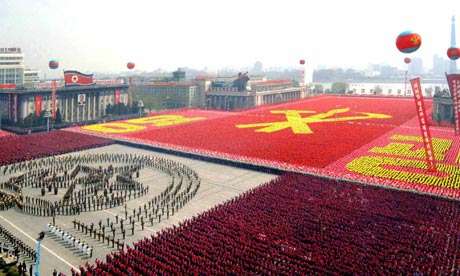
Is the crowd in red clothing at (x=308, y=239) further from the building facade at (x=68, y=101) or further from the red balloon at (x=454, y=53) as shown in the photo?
the building facade at (x=68, y=101)

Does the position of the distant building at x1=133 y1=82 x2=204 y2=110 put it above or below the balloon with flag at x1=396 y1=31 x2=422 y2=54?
below

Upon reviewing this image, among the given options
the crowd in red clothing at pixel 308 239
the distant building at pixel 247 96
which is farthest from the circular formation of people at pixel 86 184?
the distant building at pixel 247 96

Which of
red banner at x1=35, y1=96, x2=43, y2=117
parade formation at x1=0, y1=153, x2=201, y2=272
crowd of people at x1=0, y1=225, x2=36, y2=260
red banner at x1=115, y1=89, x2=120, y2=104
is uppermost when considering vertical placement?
red banner at x1=115, y1=89, x2=120, y2=104

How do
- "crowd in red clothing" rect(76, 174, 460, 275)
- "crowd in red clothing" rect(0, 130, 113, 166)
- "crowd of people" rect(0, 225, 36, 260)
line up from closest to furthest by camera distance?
1. "crowd in red clothing" rect(76, 174, 460, 275)
2. "crowd of people" rect(0, 225, 36, 260)
3. "crowd in red clothing" rect(0, 130, 113, 166)

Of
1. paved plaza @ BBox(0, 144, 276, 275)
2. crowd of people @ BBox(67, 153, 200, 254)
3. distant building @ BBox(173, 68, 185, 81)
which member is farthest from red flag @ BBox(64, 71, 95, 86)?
distant building @ BBox(173, 68, 185, 81)

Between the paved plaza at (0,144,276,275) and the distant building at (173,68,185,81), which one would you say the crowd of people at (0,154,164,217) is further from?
the distant building at (173,68,185,81)

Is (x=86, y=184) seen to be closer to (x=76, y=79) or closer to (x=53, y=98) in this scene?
(x=53, y=98)

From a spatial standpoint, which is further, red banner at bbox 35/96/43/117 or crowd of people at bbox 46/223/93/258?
red banner at bbox 35/96/43/117
